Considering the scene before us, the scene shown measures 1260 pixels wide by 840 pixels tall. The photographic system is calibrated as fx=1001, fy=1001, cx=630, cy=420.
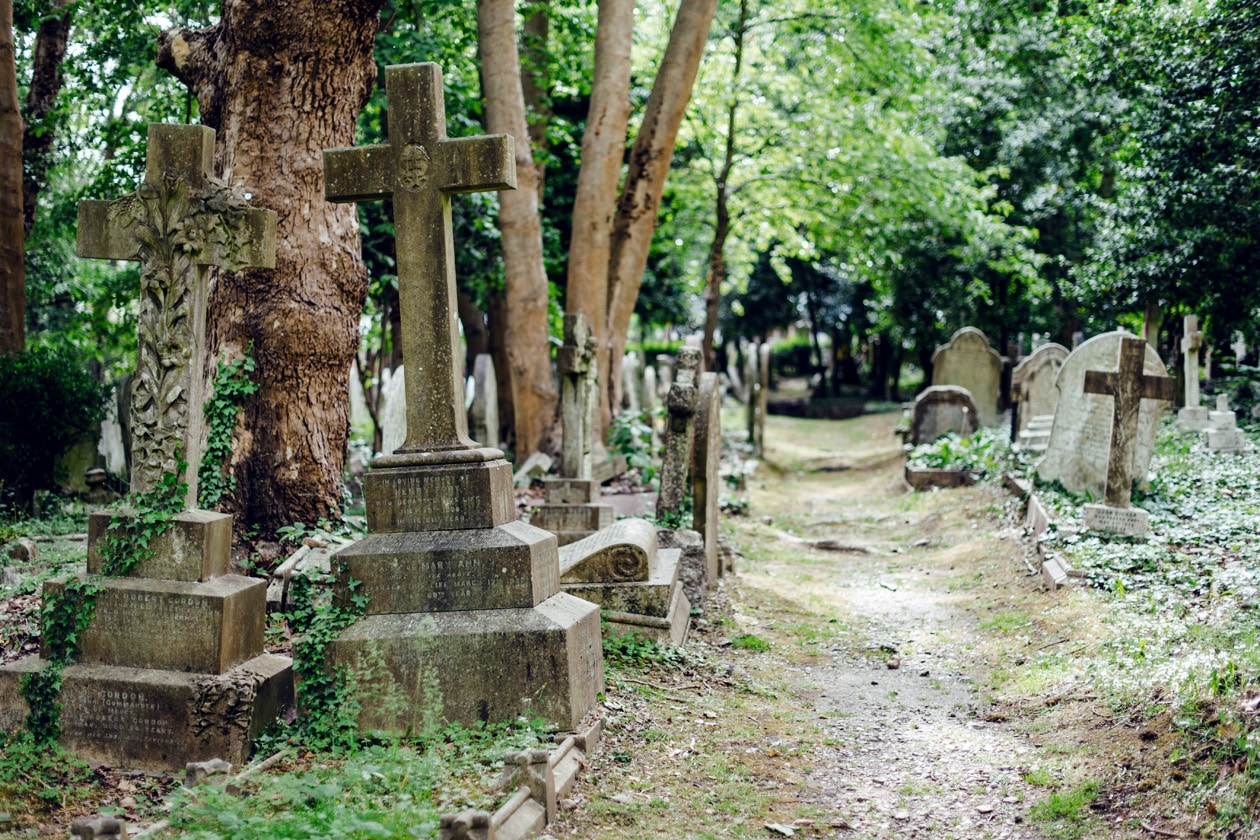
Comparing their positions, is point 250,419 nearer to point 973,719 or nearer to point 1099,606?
point 973,719

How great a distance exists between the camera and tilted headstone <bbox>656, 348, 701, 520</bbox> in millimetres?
8500

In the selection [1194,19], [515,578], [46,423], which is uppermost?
[1194,19]

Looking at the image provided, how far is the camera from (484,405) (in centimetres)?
1282

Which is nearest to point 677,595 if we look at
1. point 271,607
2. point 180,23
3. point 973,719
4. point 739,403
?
point 973,719

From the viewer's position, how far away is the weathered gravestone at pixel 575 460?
327 inches

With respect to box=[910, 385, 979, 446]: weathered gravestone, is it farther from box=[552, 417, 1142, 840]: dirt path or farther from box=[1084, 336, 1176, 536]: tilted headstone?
box=[1084, 336, 1176, 536]: tilted headstone

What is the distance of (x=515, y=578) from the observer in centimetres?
496

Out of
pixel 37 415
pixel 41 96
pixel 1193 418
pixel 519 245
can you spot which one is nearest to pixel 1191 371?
pixel 1193 418

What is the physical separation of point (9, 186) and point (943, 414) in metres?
13.2

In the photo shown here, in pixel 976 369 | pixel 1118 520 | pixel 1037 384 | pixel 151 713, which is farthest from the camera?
pixel 976 369

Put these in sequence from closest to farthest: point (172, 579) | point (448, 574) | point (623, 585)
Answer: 1. point (172, 579)
2. point (448, 574)
3. point (623, 585)

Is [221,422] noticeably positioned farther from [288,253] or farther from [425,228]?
[425,228]

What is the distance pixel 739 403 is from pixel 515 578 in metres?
29.2

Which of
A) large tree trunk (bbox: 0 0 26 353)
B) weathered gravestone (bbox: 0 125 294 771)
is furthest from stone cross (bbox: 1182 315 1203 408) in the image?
large tree trunk (bbox: 0 0 26 353)
